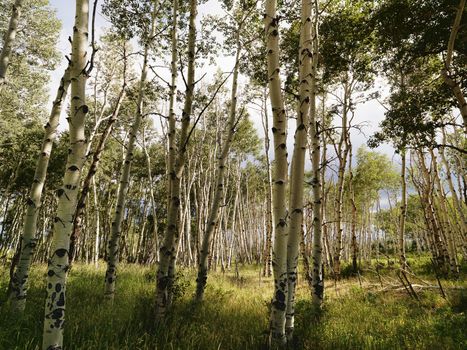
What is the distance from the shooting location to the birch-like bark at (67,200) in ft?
7.70

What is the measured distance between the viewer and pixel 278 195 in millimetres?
3463

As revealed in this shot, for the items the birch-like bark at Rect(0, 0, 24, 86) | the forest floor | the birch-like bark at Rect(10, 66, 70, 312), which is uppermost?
the birch-like bark at Rect(0, 0, 24, 86)

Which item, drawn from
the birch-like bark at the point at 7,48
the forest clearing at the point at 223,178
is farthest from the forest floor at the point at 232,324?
the birch-like bark at the point at 7,48

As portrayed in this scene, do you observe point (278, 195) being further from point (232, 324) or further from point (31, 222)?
point (31, 222)

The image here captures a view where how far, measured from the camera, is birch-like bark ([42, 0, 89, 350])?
235cm

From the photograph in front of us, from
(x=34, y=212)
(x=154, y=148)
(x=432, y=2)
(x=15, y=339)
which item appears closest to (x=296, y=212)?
(x=15, y=339)

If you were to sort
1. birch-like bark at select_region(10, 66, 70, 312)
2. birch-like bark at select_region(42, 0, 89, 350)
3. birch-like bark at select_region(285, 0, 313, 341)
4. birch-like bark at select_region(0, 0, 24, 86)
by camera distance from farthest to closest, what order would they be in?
1. birch-like bark at select_region(0, 0, 24, 86)
2. birch-like bark at select_region(10, 66, 70, 312)
3. birch-like bark at select_region(285, 0, 313, 341)
4. birch-like bark at select_region(42, 0, 89, 350)

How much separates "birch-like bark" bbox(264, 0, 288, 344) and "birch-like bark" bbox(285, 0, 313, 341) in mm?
252

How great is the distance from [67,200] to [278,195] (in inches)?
87.3

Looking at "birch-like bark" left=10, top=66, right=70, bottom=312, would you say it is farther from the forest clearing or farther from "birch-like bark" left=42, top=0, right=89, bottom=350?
"birch-like bark" left=42, top=0, right=89, bottom=350

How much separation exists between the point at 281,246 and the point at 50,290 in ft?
7.59

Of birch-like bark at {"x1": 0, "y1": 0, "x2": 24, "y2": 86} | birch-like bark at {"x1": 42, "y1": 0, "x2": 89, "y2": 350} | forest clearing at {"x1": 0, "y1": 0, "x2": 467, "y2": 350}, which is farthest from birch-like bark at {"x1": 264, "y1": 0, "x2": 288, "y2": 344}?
birch-like bark at {"x1": 0, "y1": 0, "x2": 24, "y2": 86}

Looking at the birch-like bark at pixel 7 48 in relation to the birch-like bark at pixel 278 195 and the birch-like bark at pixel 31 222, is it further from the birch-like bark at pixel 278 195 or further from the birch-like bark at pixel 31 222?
the birch-like bark at pixel 278 195

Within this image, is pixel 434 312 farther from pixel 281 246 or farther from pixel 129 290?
pixel 129 290
